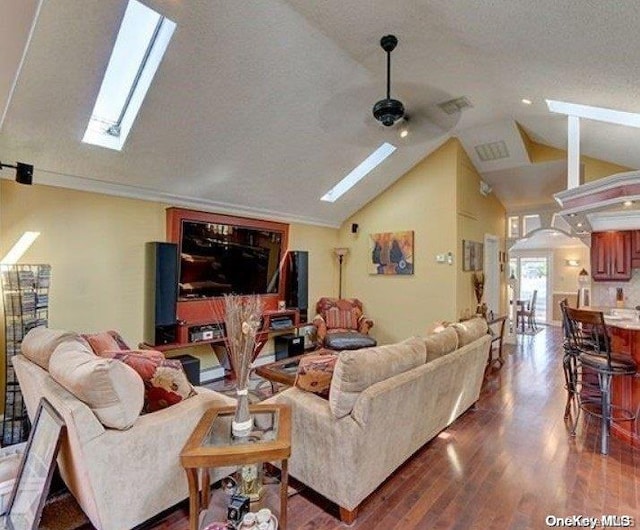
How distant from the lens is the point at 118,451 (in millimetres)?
1808

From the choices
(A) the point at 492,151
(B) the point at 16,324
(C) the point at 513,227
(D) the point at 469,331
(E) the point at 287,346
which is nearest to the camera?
(B) the point at 16,324

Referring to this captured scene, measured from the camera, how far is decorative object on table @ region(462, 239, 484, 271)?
224 inches

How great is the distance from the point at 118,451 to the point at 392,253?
16.6 ft

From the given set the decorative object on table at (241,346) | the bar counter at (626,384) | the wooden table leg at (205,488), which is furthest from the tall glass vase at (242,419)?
the bar counter at (626,384)

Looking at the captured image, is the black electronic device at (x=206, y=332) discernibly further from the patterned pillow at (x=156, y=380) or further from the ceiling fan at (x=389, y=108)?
the ceiling fan at (x=389, y=108)

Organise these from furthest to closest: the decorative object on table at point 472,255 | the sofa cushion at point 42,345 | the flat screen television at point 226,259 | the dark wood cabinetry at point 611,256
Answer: the decorative object on table at point 472,255 < the dark wood cabinetry at point 611,256 < the flat screen television at point 226,259 < the sofa cushion at point 42,345

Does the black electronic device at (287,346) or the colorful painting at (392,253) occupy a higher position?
the colorful painting at (392,253)

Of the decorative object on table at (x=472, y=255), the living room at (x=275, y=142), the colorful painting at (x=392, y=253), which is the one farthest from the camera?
the colorful painting at (x=392, y=253)

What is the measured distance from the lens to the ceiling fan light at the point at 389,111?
9.87 ft

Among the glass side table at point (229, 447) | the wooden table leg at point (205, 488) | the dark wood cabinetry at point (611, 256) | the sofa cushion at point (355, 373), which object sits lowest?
the wooden table leg at point (205, 488)

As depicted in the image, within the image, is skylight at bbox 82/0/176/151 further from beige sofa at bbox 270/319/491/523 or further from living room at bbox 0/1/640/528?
beige sofa at bbox 270/319/491/523

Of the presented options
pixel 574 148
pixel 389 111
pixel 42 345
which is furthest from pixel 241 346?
pixel 574 148

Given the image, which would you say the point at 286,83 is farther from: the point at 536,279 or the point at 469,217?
the point at 536,279

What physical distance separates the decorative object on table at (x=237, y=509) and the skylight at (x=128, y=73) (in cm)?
315
